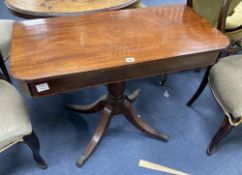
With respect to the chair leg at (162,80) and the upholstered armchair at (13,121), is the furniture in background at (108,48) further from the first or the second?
the chair leg at (162,80)

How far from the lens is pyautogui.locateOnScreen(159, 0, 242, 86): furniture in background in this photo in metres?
1.30

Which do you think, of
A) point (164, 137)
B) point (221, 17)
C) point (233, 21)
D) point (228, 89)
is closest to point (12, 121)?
point (164, 137)

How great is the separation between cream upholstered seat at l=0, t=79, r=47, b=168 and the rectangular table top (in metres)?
0.30

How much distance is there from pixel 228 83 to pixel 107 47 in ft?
2.17

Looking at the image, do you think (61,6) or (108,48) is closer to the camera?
(108,48)

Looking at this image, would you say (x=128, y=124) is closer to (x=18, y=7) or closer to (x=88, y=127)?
(x=88, y=127)

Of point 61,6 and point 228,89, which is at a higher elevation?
point 61,6

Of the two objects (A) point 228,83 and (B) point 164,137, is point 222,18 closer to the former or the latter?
(A) point 228,83

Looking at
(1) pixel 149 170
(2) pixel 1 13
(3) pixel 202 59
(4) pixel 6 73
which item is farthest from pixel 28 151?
(2) pixel 1 13

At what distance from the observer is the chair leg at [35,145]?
1090 millimetres

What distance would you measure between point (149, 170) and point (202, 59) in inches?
27.6

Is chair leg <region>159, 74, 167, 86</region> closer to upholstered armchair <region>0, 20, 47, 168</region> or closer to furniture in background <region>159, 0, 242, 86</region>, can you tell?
furniture in background <region>159, 0, 242, 86</region>

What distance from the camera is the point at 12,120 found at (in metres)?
0.98

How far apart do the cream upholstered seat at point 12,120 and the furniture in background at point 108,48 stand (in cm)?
25
